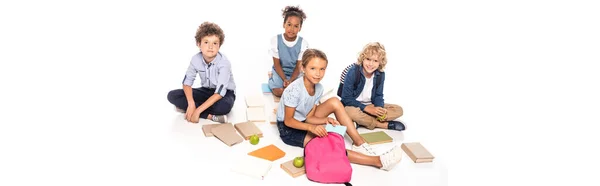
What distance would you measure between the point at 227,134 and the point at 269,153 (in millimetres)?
429

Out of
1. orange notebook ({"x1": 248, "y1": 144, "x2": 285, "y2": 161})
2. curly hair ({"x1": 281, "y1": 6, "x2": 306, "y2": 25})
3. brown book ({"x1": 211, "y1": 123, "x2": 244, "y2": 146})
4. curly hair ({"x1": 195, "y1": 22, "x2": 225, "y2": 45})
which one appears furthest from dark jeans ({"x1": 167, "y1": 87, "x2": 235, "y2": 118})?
curly hair ({"x1": 281, "y1": 6, "x2": 306, "y2": 25})

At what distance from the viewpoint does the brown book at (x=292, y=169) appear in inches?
126

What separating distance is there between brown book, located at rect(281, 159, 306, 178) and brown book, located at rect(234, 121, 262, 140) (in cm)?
54

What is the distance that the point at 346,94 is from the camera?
13.2ft

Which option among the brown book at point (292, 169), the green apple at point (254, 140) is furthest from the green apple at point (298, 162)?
the green apple at point (254, 140)

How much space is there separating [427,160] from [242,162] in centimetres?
135

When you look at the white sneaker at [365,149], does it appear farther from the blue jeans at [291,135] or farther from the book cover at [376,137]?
the blue jeans at [291,135]

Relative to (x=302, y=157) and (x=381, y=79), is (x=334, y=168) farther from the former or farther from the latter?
(x=381, y=79)

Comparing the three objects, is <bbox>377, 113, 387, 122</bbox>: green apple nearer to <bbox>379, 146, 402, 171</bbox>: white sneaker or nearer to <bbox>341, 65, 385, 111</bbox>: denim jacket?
<bbox>341, 65, 385, 111</bbox>: denim jacket

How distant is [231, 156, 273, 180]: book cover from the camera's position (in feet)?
10.5

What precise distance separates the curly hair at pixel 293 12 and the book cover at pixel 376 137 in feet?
4.10

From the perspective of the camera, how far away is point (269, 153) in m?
3.49

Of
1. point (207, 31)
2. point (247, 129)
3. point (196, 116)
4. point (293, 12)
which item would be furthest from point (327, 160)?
point (293, 12)

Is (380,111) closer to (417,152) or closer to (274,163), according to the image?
(417,152)
